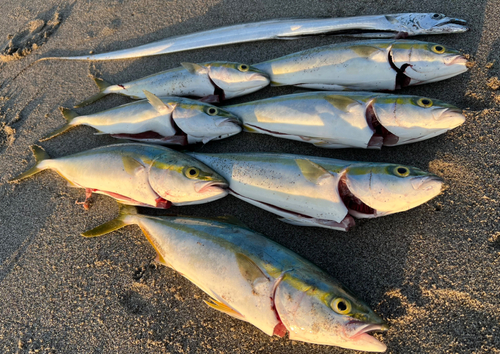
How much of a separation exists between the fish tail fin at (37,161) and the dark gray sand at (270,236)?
4.4 inches

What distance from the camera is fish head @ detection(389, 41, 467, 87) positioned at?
278cm

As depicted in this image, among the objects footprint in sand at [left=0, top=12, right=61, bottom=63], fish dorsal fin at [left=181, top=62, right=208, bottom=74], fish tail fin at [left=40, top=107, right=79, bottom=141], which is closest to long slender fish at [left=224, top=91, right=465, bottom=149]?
fish dorsal fin at [left=181, top=62, right=208, bottom=74]

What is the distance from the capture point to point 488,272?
213cm

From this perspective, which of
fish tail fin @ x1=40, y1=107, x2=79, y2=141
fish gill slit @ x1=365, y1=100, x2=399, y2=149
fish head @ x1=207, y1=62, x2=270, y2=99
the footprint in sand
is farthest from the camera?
the footprint in sand

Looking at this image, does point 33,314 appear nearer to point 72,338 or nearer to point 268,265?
point 72,338

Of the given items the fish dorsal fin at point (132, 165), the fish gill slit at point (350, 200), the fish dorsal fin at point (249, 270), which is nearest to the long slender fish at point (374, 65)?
the fish gill slit at point (350, 200)

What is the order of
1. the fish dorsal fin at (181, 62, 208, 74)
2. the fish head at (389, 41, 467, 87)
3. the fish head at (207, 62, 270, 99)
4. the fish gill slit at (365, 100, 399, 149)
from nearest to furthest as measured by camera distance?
the fish gill slit at (365, 100, 399, 149)
the fish head at (389, 41, 467, 87)
the fish head at (207, 62, 270, 99)
the fish dorsal fin at (181, 62, 208, 74)

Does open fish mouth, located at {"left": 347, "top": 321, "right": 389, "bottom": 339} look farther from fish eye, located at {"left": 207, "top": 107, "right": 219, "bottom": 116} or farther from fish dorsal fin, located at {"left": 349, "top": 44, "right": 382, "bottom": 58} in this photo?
fish dorsal fin, located at {"left": 349, "top": 44, "right": 382, "bottom": 58}

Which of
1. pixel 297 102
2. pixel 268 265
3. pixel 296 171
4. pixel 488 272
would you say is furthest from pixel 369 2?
pixel 268 265

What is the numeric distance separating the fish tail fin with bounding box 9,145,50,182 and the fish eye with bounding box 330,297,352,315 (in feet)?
10.6

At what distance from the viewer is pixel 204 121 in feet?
9.48

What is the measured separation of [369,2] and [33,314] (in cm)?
508

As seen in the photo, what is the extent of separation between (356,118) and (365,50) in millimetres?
866

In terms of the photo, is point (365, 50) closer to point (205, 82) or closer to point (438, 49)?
point (438, 49)
